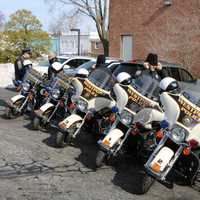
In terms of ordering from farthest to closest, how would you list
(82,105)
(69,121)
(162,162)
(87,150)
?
1. (87,150)
2. (82,105)
3. (69,121)
4. (162,162)

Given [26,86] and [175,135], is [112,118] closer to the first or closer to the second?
[175,135]

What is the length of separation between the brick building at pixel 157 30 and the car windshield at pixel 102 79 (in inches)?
494

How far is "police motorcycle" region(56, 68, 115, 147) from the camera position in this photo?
7.63m

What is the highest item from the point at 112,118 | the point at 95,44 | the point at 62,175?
the point at 112,118

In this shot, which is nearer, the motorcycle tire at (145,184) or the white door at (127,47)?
the motorcycle tire at (145,184)

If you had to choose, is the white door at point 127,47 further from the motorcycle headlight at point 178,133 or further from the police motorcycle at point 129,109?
the motorcycle headlight at point 178,133

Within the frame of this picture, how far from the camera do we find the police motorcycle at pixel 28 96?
1033 centimetres

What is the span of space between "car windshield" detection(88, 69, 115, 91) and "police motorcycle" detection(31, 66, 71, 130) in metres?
1.25

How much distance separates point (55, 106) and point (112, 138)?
117 inches

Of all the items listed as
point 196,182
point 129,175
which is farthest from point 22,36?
point 196,182

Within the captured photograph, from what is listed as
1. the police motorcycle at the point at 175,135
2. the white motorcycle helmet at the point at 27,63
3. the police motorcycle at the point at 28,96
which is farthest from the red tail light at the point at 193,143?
the white motorcycle helmet at the point at 27,63

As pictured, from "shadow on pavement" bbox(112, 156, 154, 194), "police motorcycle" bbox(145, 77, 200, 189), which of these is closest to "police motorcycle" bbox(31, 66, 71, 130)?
"shadow on pavement" bbox(112, 156, 154, 194)

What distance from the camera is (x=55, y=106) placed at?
9188 mm

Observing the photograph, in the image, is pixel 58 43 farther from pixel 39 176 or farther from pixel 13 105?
pixel 39 176
